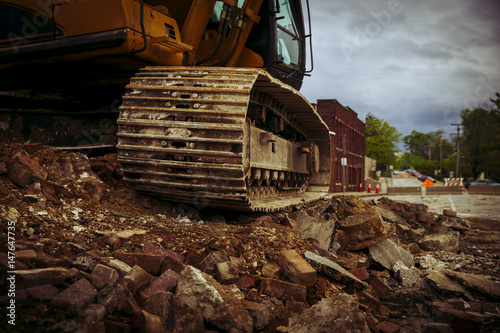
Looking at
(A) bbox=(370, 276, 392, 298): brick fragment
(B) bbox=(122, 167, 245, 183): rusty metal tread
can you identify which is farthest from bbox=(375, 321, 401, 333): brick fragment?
(B) bbox=(122, 167, 245, 183): rusty metal tread

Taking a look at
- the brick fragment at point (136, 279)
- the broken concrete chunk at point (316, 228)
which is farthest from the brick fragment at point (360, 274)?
the brick fragment at point (136, 279)

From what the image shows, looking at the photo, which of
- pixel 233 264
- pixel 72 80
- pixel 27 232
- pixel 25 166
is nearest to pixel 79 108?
pixel 72 80

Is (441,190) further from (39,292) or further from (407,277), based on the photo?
(39,292)

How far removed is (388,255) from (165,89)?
3457 millimetres

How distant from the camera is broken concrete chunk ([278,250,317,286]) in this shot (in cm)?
341

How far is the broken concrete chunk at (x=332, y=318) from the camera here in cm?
273

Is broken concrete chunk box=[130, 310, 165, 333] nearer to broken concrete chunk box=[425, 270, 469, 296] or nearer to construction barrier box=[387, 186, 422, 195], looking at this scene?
broken concrete chunk box=[425, 270, 469, 296]

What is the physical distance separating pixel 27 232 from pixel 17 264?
2.32 feet

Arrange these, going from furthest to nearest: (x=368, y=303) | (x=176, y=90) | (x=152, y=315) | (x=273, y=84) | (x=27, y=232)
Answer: (x=273, y=84) < (x=176, y=90) < (x=368, y=303) < (x=27, y=232) < (x=152, y=315)

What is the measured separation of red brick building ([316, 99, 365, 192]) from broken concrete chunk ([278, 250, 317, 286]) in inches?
847

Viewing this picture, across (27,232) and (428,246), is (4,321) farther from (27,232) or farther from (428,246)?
(428,246)

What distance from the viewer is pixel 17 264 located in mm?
2527

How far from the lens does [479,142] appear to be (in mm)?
70938

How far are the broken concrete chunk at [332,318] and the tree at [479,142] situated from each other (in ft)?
224
